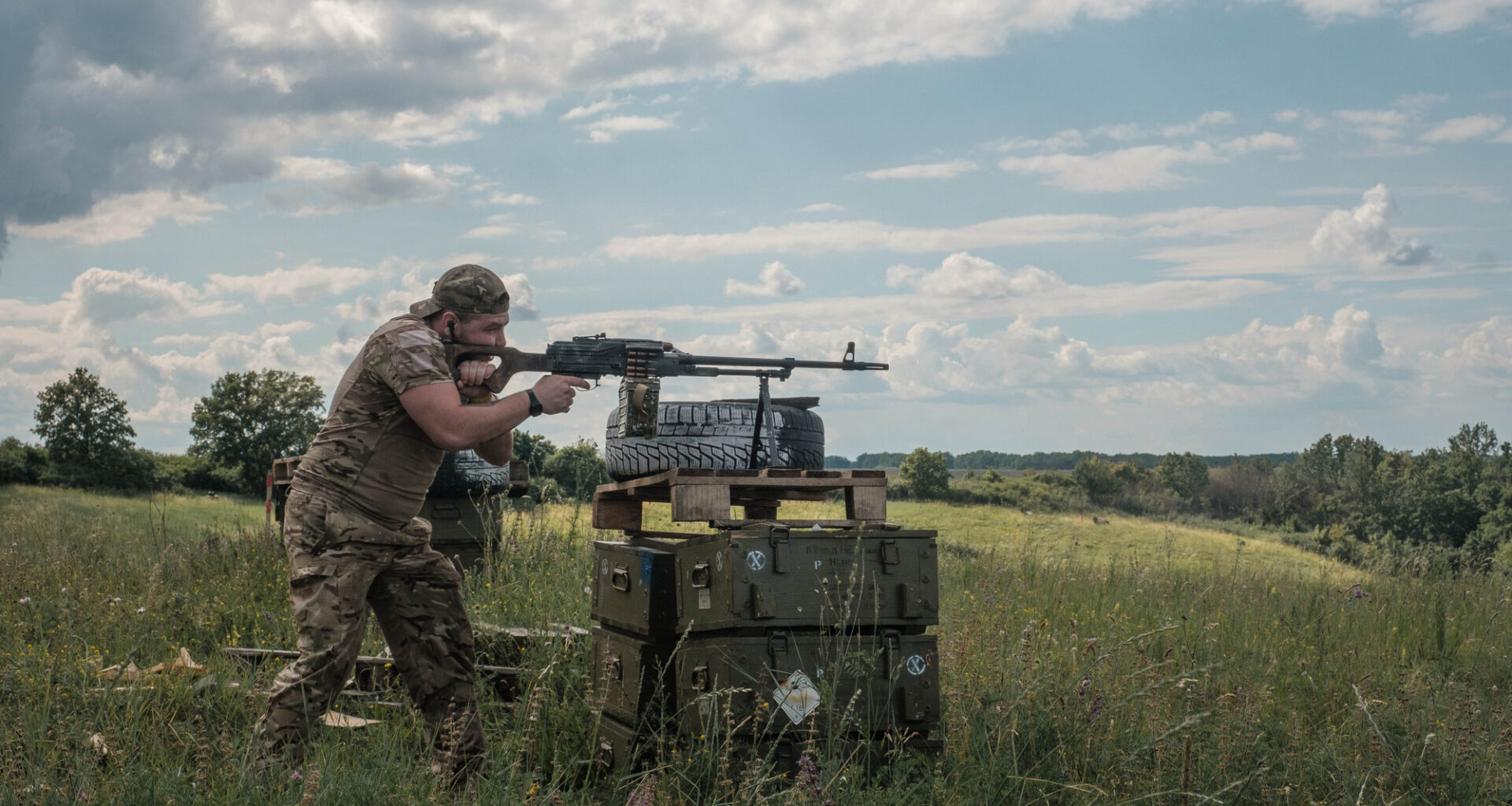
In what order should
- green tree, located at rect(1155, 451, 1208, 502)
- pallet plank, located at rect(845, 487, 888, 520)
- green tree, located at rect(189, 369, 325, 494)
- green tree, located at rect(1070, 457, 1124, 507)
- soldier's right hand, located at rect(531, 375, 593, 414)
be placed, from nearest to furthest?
soldier's right hand, located at rect(531, 375, 593, 414) < pallet plank, located at rect(845, 487, 888, 520) < green tree, located at rect(189, 369, 325, 494) < green tree, located at rect(1070, 457, 1124, 507) < green tree, located at rect(1155, 451, 1208, 502)

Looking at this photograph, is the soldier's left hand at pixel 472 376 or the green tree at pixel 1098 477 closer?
the soldier's left hand at pixel 472 376

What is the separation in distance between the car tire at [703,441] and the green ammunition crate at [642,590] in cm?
51

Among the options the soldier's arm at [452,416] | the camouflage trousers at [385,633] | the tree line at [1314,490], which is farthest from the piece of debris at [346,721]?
the tree line at [1314,490]

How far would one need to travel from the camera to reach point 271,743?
168 inches

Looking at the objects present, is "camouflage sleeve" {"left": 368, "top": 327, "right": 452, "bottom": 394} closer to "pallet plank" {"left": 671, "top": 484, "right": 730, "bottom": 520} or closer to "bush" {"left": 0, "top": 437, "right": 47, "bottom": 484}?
"pallet plank" {"left": 671, "top": 484, "right": 730, "bottom": 520}

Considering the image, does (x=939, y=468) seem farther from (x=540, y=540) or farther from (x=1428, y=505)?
(x=540, y=540)

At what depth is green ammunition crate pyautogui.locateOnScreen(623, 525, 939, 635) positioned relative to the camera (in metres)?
4.43

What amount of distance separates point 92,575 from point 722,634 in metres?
7.80

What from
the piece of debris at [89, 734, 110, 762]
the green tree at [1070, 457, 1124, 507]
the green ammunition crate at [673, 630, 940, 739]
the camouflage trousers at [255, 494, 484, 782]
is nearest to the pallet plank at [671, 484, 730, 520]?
the green ammunition crate at [673, 630, 940, 739]

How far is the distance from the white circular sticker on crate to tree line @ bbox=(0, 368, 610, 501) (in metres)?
46.0

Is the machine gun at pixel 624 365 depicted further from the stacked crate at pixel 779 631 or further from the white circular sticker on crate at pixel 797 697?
the white circular sticker on crate at pixel 797 697

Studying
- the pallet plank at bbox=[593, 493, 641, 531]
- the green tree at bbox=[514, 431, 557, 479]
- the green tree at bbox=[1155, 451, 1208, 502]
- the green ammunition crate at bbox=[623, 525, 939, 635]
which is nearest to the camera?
the green ammunition crate at bbox=[623, 525, 939, 635]

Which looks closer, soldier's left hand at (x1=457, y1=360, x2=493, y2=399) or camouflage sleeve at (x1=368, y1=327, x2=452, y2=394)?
camouflage sleeve at (x1=368, y1=327, x2=452, y2=394)

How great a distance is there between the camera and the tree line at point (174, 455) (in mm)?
49756
